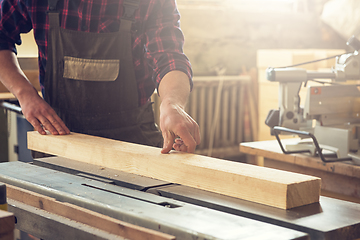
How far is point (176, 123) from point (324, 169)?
1.01 metres

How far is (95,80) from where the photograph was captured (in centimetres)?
164

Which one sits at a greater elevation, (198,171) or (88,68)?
(88,68)

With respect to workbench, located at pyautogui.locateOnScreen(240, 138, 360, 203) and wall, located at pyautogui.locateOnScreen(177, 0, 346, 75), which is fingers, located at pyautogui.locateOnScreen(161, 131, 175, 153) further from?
wall, located at pyautogui.locateOnScreen(177, 0, 346, 75)

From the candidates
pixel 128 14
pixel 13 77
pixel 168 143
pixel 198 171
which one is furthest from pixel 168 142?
pixel 13 77

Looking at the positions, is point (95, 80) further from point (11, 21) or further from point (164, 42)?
point (11, 21)

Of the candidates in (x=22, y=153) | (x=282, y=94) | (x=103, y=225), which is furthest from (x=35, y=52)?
(x=103, y=225)

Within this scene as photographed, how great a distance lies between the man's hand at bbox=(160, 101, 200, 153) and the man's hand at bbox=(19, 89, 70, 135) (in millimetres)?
397

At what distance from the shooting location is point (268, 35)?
459 cm

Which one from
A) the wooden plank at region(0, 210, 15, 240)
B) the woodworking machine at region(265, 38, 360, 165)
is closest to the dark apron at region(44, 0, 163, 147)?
the woodworking machine at region(265, 38, 360, 165)

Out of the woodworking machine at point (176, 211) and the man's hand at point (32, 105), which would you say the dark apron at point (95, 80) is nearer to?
the man's hand at point (32, 105)

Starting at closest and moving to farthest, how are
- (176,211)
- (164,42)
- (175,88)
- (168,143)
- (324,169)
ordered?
1. (176,211)
2. (168,143)
3. (175,88)
4. (164,42)
5. (324,169)

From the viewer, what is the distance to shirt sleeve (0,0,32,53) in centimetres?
164

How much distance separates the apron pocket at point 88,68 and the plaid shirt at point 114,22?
0.11 meters

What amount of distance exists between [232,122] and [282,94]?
6.91ft
